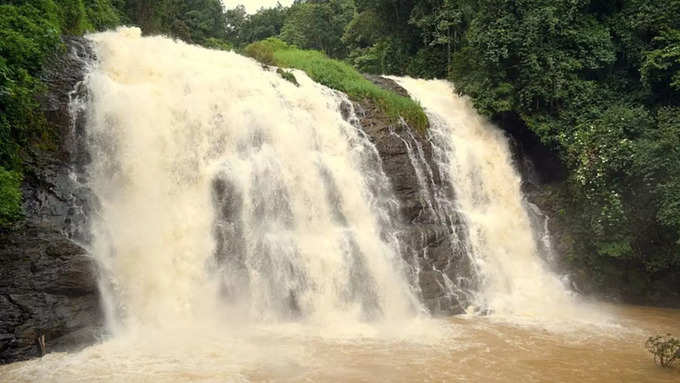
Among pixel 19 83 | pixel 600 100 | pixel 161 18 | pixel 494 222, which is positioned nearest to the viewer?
pixel 19 83

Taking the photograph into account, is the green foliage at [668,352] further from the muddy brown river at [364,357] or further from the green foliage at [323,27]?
the green foliage at [323,27]

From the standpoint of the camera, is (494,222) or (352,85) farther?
(352,85)

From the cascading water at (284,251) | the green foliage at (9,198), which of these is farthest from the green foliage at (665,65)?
the green foliage at (9,198)

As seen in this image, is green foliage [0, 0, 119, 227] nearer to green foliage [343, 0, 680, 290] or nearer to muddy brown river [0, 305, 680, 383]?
muddy brown river [0, 305, 680, 383]

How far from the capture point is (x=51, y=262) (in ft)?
30.3

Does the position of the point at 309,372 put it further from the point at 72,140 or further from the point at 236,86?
the point at 236,86

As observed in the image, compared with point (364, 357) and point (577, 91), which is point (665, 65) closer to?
point (577, 91)

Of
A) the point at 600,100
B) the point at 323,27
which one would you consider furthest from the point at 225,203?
the point at 323,27

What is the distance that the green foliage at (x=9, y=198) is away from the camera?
9062 mm

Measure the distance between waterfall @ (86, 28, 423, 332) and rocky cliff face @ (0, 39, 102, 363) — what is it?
0.38m

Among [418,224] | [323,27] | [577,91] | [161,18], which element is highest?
[323,27]

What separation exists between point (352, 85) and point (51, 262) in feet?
31.4

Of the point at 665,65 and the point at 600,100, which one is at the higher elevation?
the point at 665,65

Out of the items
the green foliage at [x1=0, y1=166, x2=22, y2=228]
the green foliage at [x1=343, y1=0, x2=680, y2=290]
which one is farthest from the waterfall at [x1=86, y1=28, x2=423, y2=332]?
the green foliage at [x1=343, y1=0, x2=680, y2=290]
